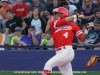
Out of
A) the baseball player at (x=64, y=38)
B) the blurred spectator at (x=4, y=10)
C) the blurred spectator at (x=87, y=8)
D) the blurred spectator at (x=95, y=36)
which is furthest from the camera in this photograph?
the blurred spectator at (x=4, y=10)

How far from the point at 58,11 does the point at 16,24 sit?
4911 mm

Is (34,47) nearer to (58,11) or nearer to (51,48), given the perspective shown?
(51,48)

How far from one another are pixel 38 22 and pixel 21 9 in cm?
105

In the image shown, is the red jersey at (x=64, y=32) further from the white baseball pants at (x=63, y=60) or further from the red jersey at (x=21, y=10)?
the red jersey at (x=21, y=10)

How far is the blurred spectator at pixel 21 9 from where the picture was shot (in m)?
15.0

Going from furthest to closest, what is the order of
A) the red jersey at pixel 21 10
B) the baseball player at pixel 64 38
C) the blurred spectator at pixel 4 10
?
1. the red jersey at pixel 21 10
2. the blurred spectator at pixel 4 10
3. the baseball player at pixel 64 38

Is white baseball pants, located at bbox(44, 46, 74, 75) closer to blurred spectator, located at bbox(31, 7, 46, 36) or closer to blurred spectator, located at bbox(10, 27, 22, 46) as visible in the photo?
blurred spectator, located at bbox(10, 27, 22, 46)

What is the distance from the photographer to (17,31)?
14.1 m

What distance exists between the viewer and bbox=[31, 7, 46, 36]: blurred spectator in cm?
1432

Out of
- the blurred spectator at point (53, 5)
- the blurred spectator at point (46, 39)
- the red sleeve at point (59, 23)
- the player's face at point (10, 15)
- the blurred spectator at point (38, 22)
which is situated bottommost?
the blurred spectator at point (46, 39)

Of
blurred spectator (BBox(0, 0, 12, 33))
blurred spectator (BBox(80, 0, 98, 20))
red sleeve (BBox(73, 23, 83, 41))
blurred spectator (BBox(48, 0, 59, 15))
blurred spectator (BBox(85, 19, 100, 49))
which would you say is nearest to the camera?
red sleeve (BBox(73, 23, 83, 41))

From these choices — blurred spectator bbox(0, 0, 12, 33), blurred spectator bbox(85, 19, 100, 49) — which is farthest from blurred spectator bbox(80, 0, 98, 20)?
blurred spectator bbox(0, 0, 12, 33)

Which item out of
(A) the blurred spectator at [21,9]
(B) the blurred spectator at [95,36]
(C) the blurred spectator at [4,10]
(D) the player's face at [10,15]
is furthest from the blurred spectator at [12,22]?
(B) the blurred spectator at [95,36]

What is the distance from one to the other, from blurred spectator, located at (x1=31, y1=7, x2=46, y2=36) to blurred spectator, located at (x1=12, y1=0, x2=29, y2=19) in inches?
25.3
